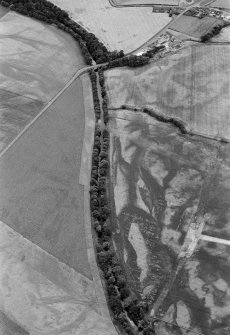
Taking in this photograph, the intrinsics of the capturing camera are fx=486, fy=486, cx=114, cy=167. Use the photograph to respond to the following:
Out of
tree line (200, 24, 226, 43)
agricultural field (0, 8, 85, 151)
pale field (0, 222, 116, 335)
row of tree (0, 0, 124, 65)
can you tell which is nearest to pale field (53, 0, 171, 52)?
row of tree (0, 0, 124, 65)

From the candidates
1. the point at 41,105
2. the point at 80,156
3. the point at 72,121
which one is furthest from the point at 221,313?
the point at 41,105

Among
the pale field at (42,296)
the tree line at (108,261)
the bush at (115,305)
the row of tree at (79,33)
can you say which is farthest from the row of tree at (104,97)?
the bush at (115,305)

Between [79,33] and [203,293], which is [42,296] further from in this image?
[79,33]

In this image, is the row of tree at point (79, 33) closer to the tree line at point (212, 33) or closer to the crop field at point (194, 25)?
the crop field at point (194, 25)

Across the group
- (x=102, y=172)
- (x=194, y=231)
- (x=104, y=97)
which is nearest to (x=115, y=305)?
(x=194, y=231)

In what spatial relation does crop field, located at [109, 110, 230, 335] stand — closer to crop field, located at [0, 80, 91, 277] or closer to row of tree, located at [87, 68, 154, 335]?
row of tree, located at [87, 68, 154, 335]

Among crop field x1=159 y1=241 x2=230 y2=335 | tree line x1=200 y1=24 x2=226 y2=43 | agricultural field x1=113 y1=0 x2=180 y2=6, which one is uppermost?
agricultural field x1=113 y1=0 x2=180 y2=6
